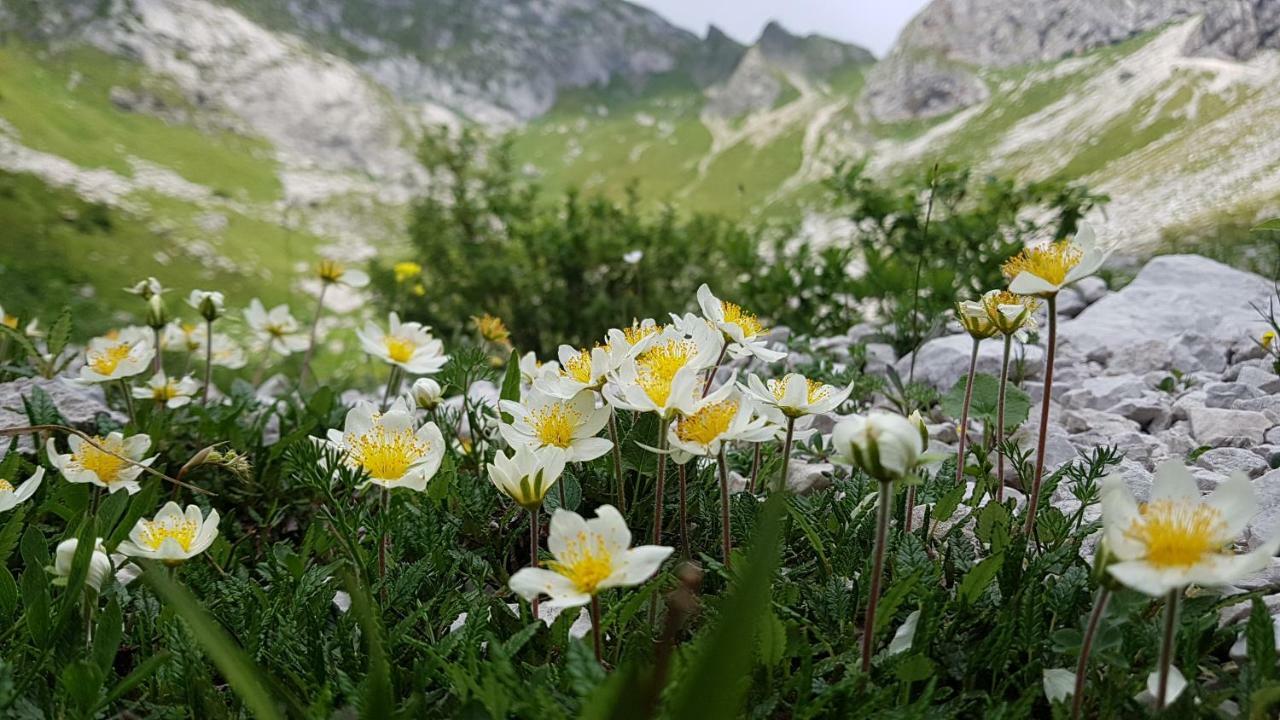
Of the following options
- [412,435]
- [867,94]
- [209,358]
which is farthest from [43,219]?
[867,94]

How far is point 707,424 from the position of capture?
1.45 metres

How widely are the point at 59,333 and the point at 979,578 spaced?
3.48 meters

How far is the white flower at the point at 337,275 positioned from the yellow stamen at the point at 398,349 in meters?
0.90

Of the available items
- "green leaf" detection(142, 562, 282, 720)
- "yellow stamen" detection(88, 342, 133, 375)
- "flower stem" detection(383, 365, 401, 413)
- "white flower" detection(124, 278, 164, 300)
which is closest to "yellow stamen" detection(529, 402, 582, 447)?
"green leaf" detection(142, 562, 282, 720)

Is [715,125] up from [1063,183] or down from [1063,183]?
up

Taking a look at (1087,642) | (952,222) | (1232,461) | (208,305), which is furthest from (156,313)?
A: (952,222)

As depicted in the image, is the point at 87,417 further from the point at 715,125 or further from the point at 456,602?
the point at 715,125

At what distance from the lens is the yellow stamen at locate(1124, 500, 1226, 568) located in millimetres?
1008

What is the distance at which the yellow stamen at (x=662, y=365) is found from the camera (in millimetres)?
1464

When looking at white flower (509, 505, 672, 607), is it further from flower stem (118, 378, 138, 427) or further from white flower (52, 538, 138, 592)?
flower stem (118, 378, 138, 427)

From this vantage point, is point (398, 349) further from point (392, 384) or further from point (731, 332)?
point (731, 332)

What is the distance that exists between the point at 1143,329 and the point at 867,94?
134294 mm

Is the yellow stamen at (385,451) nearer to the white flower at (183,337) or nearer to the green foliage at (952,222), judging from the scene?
the white flower at (183,337)

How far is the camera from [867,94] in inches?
4897
